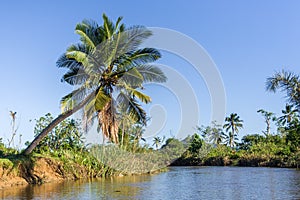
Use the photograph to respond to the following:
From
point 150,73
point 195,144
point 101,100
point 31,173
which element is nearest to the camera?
point 101,100

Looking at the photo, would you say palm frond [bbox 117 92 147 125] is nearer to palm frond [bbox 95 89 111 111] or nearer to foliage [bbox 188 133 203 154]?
palm frond [bbox 95 89 111 111]

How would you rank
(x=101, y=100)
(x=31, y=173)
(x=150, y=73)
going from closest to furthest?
(x=101, y=100) → (x=31, y=173) → (x=150, y=73)

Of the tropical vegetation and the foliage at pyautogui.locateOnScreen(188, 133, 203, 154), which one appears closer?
the tropical vegetation

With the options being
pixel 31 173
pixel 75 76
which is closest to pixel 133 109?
pixel 75 76

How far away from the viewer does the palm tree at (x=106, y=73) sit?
1627 cm

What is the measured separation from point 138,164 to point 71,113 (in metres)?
8.63

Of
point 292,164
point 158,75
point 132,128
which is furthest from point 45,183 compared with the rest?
point 292,164

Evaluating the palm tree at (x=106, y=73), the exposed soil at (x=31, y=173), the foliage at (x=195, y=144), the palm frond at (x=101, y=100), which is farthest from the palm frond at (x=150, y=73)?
the foliage at (x=195, y=144)

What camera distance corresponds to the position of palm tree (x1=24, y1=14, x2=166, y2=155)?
53.4 feet

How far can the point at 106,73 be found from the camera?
16672 millimetres

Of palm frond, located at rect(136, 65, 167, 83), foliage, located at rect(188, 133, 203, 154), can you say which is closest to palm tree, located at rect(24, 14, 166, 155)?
palm frond, located at rect(136, 65, 167, 83)

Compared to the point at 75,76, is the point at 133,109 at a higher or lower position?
lower

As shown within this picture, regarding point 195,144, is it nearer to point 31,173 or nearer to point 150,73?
point 150,73

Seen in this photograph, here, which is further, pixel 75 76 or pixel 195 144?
pixel 195 144
